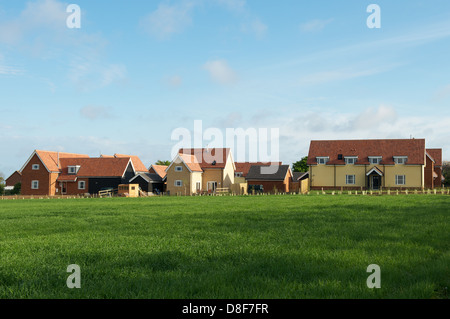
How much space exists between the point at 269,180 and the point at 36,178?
33658 millimetres

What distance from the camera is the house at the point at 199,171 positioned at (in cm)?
5825

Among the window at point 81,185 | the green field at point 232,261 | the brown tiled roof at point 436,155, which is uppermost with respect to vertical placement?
the brown tiled roof at point 436,155

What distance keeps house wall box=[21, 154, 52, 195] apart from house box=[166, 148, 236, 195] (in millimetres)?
17938

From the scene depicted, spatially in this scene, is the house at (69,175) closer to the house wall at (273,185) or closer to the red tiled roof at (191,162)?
the red tiled roof at (191,162)

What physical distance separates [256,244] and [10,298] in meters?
5.63

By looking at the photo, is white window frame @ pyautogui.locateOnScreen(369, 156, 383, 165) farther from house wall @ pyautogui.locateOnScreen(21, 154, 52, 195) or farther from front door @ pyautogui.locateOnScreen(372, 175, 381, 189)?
house wall @ pyautogui.locateOnScreen(21, 154, 52, 195)

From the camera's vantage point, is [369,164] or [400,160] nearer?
[400,160]

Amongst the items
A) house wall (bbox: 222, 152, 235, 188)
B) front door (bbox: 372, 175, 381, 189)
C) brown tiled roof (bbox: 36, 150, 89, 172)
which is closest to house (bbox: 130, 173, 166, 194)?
house wall (bbox: 222, 152, 235, 188)

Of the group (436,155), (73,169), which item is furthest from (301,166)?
(73,169)

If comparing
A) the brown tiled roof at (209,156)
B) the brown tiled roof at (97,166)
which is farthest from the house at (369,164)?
the brown tiled roof at (97,166)

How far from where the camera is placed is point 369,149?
191 ft

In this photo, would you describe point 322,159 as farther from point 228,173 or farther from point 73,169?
point 73,169

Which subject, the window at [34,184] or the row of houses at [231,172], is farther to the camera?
the window at [34,184]

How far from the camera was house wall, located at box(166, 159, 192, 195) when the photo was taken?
58.1 meters
